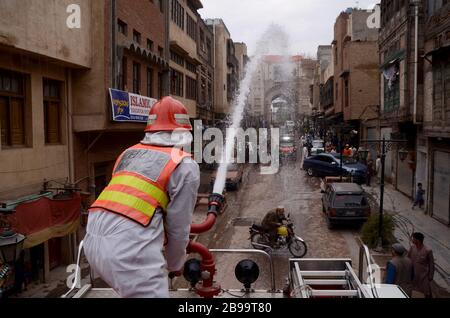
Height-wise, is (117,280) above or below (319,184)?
above

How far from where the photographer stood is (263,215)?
747 inches

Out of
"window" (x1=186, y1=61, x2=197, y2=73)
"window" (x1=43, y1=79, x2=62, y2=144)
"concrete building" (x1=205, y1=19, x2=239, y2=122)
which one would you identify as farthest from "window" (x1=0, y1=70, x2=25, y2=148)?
"concrete building" (x1=205, y1=19, x2=239, y2=122)

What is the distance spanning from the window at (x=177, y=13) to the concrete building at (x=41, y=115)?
1119cm

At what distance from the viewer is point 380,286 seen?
4684 millimetres

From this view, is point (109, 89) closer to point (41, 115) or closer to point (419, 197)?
point (41, 115)

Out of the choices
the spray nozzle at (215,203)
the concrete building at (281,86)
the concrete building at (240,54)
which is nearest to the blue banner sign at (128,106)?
the spray nozzle at (215,203)

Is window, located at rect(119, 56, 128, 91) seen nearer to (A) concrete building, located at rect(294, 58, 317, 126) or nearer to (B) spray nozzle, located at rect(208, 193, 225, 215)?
(B) spray nozzle, located at rect(208, 193, 225, 215)

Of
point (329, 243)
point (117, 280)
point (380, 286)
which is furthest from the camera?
point (329, 243)

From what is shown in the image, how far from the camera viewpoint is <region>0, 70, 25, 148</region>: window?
35.8 feet

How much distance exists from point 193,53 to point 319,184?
37.7 feet

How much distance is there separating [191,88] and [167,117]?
2820 cm

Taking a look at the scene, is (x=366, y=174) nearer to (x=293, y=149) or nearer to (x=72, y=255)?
(x=293, y=149)

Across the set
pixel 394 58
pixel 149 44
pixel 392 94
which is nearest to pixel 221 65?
pixel 392 94

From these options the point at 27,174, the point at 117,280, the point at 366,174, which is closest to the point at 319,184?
the point at 366,174
